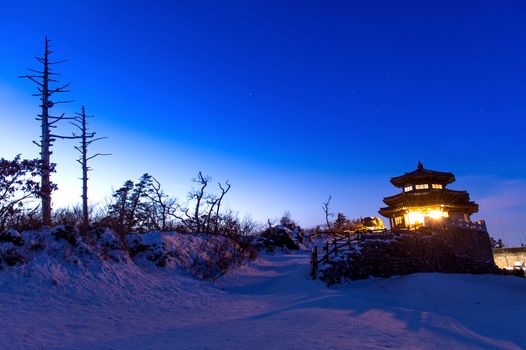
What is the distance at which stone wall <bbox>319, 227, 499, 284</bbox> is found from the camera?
20094 millimetres

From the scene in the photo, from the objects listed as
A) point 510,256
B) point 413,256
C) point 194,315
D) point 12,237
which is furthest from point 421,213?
point 12,237

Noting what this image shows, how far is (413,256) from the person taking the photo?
22766 millimetres

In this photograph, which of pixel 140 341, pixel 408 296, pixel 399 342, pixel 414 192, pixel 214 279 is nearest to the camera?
pixel 140 341

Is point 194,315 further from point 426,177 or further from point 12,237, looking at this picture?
point 426,177

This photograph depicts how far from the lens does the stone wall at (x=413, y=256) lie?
65.9 ft

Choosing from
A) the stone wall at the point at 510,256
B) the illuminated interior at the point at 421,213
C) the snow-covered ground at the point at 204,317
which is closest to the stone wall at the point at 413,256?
the snow-covered ground at the point at 204,317

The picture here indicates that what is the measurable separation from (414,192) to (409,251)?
18.0 meters

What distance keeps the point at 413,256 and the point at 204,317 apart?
17285 millimetres

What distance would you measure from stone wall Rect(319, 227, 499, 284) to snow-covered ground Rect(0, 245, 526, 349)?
430cm

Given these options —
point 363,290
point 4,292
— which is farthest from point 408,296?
point 4,292

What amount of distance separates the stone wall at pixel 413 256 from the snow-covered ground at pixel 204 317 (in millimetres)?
4298

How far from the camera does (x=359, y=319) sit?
34.0 ft

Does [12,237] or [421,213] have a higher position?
[421,213]

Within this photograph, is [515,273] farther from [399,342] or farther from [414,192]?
[399,342]
